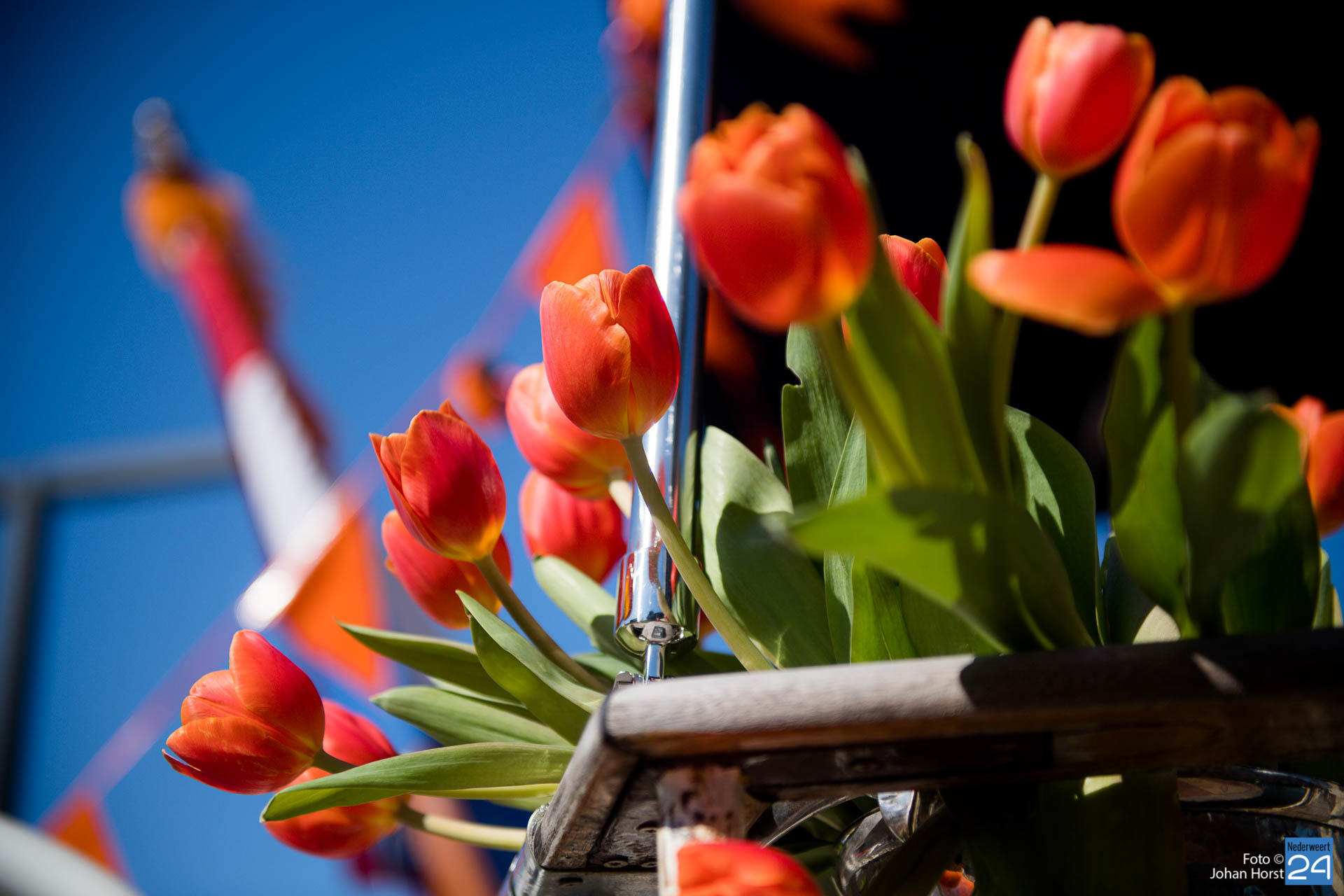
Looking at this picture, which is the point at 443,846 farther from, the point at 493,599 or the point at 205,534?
the point at 493,599

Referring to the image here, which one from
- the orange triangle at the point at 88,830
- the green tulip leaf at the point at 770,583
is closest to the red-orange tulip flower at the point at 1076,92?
the green tulip leaf at the point at 770,583

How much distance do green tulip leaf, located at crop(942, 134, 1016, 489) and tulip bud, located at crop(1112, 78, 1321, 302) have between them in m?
0.03

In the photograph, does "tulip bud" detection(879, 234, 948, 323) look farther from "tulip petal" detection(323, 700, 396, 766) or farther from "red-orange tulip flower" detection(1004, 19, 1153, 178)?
"tulip petal" detection(323, 700, 396, 766)

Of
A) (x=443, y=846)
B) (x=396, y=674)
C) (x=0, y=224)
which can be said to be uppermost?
(x=0, y=224)

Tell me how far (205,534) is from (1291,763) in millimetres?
1644

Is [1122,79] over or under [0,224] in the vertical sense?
under

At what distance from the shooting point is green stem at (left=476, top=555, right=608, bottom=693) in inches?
11.2

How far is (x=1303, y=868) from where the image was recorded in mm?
218

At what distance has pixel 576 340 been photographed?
0.23m

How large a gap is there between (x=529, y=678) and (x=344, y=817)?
0.29ft

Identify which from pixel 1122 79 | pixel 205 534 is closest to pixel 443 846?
pixel 205 534

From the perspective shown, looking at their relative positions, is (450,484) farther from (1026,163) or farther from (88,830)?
(88,830)

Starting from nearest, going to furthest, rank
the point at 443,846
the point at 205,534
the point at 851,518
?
the point at 851,518, the point at 443,846, the point at 205,534

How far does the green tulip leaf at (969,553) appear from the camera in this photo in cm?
15
